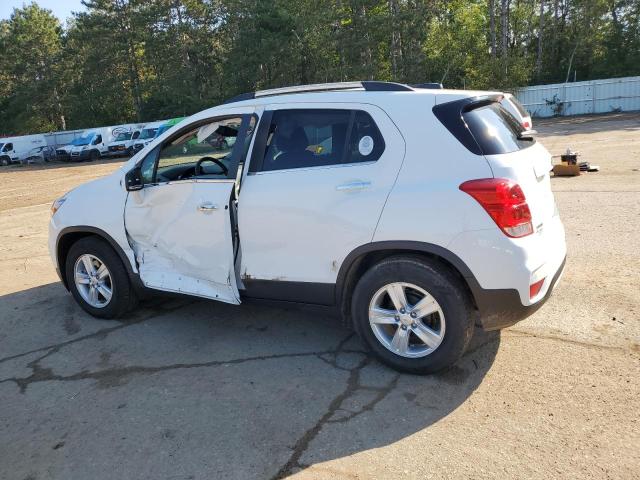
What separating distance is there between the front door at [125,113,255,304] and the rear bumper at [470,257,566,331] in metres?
1.85

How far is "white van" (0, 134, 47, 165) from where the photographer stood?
39.4 metres

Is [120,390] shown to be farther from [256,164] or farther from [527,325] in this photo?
[527,325]

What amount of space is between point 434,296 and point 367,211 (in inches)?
27.3

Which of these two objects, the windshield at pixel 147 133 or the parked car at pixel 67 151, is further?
the parked car at pixel 67 151

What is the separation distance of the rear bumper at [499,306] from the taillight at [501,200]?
0.37 metres

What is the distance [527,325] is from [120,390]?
310 centimetres

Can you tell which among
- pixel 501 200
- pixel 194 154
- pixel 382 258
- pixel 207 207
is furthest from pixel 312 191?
pixel 194 154

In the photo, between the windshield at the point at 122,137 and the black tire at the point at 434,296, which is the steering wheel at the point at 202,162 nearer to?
the black tire at the point at 434,296

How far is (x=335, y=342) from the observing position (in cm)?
430

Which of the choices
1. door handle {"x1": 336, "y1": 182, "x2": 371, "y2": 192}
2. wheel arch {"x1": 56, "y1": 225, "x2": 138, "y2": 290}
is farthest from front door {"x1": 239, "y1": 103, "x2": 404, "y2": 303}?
wheel arch {"x1": 56, "y1": 225, "x2": 138, "y2": 290}

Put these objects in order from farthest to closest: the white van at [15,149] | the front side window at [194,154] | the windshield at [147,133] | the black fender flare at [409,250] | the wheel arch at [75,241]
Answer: the white van at [15,149] → the windshield at [147,133] → the wheel arch at [75,241] → the front side window at [194,154] → the black fender flare at [409,250]

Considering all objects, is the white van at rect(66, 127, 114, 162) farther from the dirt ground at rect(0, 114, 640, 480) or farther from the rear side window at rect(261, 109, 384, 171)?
the rear side window at rect(261, 109, 384, 171)

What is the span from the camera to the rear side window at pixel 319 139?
3.65 meters

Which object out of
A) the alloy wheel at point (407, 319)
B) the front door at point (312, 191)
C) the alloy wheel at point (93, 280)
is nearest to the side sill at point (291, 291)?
the front door at point (312, 191)
